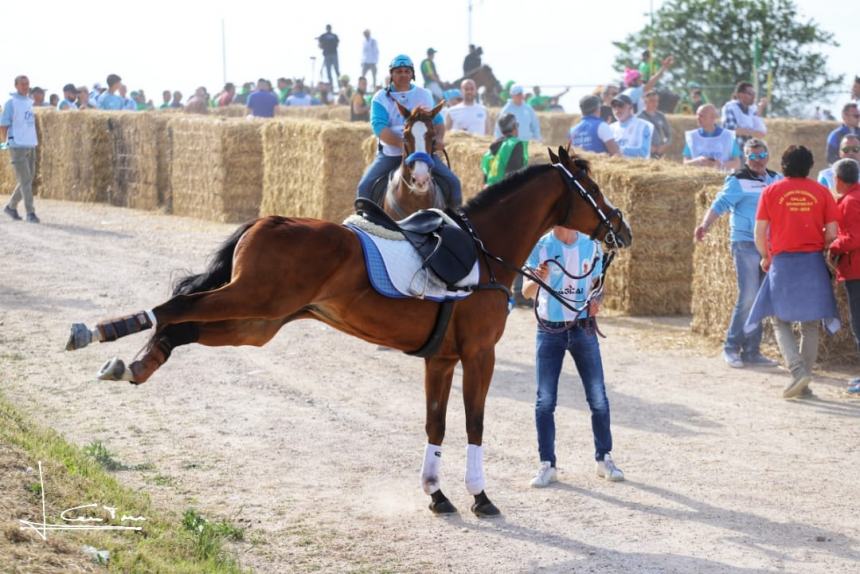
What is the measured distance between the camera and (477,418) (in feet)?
25.6

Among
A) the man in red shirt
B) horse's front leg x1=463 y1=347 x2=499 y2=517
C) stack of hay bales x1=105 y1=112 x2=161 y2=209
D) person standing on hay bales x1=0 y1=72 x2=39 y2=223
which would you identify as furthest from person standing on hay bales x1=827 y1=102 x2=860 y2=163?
stack of hay bales x1=105 y1=112 x2=161 y2=209

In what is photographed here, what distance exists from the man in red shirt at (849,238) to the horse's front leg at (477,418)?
466cm

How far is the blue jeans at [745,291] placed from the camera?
12.5 m

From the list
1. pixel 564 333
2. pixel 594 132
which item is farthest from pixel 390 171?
pixel 594 132

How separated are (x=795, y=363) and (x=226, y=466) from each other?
528 cm

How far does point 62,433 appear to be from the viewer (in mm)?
9109

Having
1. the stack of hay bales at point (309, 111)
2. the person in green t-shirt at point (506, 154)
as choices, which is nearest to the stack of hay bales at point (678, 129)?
the stack of hay bales at point (309, 111)

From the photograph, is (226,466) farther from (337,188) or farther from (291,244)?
(337,188)

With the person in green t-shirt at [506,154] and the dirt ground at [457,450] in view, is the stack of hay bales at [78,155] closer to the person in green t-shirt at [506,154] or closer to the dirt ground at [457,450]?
the dirt ground at [457,450]

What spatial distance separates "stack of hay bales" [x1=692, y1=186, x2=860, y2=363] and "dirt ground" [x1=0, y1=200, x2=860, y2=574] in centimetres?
29

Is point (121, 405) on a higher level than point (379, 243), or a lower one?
lower

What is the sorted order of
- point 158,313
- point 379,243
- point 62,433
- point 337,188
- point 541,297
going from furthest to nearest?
point 337,188
point 62,433
point 541,297
point 379,243
point 158,313

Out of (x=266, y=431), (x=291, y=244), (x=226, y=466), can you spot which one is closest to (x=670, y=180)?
(x=266, y=431)

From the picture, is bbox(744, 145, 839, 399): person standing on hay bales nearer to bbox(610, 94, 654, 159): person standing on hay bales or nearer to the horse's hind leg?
the horse's hind leg
